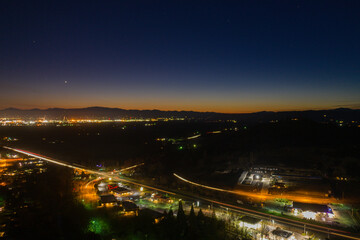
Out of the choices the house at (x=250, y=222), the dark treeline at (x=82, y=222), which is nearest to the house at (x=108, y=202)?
the dark treeline at (x=82, y=222)

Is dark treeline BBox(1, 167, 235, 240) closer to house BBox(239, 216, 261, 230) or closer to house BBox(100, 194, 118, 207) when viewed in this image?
house BBox(100, 194, 118, 207)

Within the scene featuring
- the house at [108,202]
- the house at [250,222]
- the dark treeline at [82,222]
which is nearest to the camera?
the dark treeline at [82,222]

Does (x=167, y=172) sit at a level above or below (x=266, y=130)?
below

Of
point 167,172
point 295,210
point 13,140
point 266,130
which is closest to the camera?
point 295,210

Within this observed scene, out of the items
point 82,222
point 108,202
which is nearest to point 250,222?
point 82,222

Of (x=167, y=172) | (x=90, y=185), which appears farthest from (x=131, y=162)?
(x=90, y=185)

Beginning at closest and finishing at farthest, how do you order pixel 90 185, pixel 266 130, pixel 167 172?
pixel 90 185, pixel 167 172, pixel 266 130

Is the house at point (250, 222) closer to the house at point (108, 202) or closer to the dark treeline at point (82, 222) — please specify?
the dark treeline at point (82, 222)

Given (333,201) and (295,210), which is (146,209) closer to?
(295,210)

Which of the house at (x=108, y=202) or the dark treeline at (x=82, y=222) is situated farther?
the house at (x=108, y=202)

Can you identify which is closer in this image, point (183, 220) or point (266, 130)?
point (183, 220)

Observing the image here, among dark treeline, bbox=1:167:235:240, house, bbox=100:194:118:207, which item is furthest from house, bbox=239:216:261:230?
house, bbox=100:194:118:207
